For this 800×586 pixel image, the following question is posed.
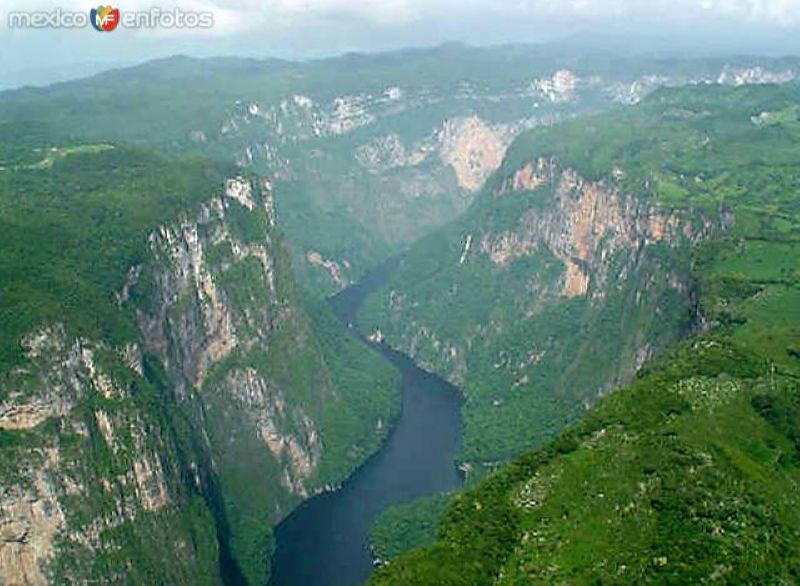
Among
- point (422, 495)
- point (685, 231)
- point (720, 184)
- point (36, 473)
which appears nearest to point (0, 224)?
point (36, 473)

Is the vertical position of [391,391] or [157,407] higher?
[157,407]

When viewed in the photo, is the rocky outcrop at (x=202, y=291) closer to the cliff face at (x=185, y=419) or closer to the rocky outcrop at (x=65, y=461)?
the cliff face at (x=185, y=419)

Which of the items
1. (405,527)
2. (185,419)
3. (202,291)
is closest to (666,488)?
(405,527)

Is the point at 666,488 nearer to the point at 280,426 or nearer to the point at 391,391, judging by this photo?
the point at 280,426

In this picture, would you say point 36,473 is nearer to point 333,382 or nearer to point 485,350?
point 333,382

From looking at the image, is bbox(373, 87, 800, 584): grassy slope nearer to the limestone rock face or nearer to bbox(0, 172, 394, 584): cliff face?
the limestone rock face

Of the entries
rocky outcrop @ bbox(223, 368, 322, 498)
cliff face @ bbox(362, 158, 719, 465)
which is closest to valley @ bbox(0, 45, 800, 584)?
rocky outcrop @ bbox(223, 368, 322, 498)
